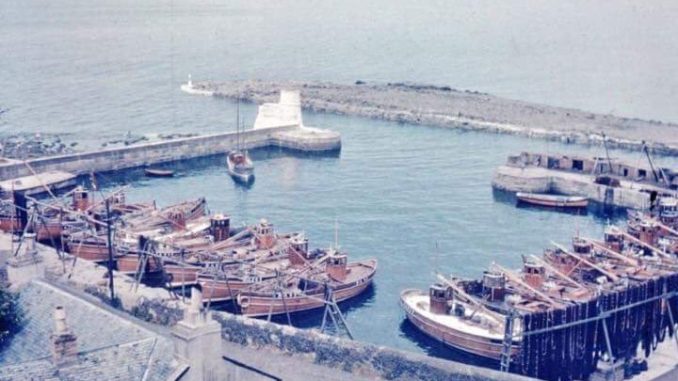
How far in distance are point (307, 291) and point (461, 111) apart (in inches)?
2520

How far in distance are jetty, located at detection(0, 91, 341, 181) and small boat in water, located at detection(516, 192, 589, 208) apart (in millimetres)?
23385

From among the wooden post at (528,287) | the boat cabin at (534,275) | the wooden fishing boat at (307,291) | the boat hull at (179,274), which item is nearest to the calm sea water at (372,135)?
the wooden fishing boat at (307,291)

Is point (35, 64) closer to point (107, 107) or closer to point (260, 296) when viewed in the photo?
point (107, 107)

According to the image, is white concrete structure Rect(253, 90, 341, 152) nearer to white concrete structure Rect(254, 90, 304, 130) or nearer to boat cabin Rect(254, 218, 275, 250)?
white concrete structure Rect(254, 90, 304, 130)

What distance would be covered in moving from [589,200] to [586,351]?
38287 mm

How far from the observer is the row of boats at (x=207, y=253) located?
46.4m

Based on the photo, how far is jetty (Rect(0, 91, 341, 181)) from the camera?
76.1 m

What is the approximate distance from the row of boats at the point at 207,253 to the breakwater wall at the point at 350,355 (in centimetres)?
1437

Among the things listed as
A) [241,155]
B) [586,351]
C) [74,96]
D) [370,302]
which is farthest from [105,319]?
[74,96]

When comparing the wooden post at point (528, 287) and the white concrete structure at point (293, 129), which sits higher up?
the white concrete structure at point (293, 129)

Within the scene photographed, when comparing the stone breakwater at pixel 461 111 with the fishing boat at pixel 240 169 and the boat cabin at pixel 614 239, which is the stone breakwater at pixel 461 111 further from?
the boat cabin at pixel 614 239

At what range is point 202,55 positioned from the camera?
→ 17812 centimetres

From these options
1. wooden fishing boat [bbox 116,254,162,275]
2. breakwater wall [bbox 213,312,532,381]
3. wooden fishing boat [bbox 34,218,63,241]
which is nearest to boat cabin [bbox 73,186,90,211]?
wooden fishing boat [bbox 34,218,63,241]

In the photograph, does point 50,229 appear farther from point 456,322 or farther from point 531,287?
point 531,287
